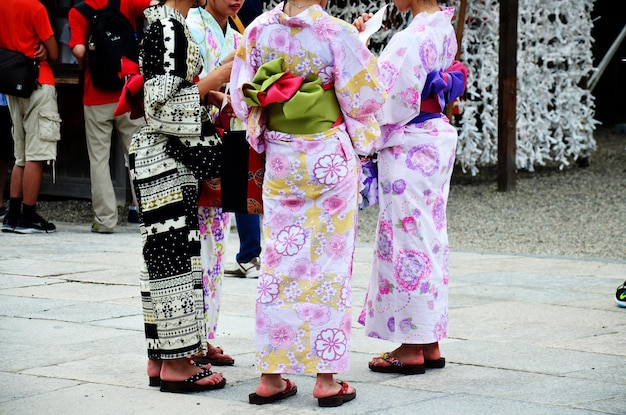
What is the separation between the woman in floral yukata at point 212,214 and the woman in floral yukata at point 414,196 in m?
0.66

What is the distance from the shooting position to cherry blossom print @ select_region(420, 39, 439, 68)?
425cm

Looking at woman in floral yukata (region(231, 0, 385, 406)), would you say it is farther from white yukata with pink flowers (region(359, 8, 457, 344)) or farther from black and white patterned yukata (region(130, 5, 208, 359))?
white yukata with pink flowers (region(359, 8, 457, 344))

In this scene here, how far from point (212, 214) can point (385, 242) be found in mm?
744

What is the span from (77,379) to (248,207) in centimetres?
97

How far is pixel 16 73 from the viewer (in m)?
8.15

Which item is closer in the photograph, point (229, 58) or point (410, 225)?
point (229, 58)

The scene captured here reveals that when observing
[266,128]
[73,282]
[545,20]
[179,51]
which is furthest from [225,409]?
[545,20]

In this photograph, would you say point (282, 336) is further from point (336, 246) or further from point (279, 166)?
point (279, 166)

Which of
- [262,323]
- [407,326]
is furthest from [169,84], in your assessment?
[407,326]

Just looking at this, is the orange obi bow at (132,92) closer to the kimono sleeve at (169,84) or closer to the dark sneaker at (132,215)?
the kimono sleeve at (169,84)

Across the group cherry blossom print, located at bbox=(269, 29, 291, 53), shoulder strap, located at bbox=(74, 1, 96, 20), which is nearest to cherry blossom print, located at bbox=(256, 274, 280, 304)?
cherry blossom print, located at bbox=(269, 29, 291, 53)

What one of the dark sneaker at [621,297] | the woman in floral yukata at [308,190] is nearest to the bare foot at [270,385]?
the woman in floral yukata at [308,190]

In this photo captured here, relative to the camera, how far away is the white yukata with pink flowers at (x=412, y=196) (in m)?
4.23

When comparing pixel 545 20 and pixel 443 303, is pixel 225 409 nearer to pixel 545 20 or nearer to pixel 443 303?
pixel 443 303
